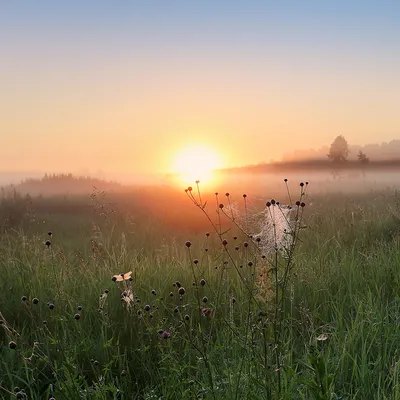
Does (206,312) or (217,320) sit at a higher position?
(206,312)

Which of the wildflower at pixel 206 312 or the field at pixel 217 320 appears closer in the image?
the wildflower at pixel 206 312

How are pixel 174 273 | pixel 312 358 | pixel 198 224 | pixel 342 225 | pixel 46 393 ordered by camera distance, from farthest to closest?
pixel 198 224 → pixel 342 225 → pixel 174 273 → pixel 46 393 → pixel 312 358

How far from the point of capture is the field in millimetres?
2842

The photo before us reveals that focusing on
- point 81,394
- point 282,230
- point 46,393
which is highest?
Answer: point 282,230

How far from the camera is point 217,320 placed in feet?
14.0

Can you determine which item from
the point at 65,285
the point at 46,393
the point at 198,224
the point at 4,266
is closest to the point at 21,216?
the point at 198,224

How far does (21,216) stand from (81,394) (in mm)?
8062

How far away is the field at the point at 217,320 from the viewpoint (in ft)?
9.32

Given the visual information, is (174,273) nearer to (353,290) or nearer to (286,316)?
(286,316)

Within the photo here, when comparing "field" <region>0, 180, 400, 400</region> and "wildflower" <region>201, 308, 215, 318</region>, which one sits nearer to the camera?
"wildflower" <region>201, 308, 215, 318</region>

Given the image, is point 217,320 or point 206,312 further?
point 217,320

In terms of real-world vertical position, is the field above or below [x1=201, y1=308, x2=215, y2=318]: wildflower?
below

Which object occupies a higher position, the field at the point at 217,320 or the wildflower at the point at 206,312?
the wildflower at the point at 206,312

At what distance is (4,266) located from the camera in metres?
5.70
